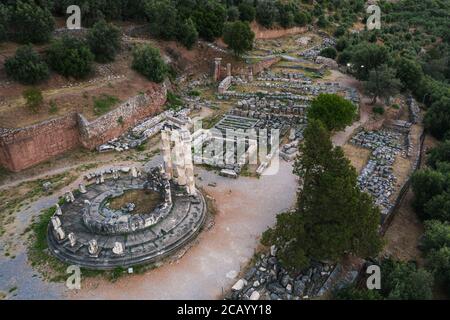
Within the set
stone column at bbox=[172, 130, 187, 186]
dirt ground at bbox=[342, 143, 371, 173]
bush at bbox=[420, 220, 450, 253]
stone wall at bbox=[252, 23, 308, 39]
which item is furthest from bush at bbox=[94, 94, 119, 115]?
stone wall at bbox=[252, 23, 308, 39]

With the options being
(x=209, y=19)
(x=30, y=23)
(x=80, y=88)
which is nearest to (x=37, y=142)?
(x=80, y=88)

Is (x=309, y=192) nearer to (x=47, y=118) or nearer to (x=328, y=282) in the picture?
(x=328, y=282)

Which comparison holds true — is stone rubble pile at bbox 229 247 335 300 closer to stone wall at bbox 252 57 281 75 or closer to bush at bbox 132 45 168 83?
bush at bbox 132 45 168 83

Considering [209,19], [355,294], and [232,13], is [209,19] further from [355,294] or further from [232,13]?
[355,294]

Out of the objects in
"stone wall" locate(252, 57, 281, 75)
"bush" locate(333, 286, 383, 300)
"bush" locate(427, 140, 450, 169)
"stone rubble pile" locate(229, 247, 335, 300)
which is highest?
Result: "stone wall" locate(252, 57, 281, 75)

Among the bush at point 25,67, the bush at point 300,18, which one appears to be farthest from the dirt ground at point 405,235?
the bush at point 300,18

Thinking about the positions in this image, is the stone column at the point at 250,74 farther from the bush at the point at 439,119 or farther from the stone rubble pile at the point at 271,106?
the bush at the point at 439,119
